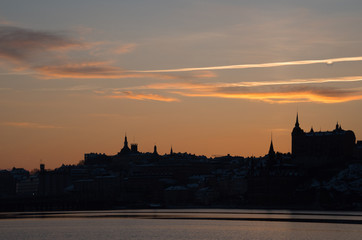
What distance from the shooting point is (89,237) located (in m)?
134

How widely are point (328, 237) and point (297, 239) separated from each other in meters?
5.94

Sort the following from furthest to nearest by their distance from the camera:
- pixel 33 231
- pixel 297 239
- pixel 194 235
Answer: pixel 33 231
pixel 194 235
pixel 297 239

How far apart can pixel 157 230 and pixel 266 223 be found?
2370 cm

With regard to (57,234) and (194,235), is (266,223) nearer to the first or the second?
(194,235)

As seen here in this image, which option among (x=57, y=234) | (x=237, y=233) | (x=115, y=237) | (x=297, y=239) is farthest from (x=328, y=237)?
(x=57, y=234)

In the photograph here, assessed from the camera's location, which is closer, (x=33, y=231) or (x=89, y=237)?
(x=89, y=237)

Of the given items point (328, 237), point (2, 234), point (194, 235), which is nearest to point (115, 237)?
point (194, 235)

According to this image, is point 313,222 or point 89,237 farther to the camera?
point 313,222

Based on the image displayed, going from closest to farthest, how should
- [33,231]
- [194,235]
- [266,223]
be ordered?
[194,235] < [33,231] < [266,223]

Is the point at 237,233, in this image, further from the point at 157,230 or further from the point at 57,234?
the point at 57,234

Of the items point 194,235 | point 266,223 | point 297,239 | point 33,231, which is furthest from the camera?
point 266,223

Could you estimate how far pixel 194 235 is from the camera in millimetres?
139125

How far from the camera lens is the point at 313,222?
16712 centimetres

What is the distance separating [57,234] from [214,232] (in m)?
25.2
